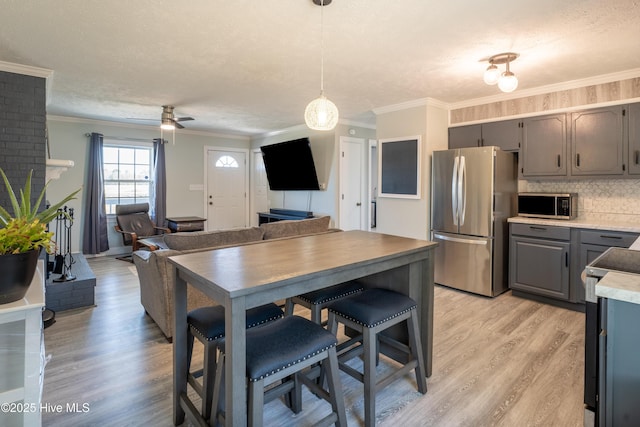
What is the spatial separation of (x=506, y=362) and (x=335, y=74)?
2.91 m

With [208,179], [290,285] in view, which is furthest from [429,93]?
[208,179]

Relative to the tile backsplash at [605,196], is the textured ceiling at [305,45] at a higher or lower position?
higher

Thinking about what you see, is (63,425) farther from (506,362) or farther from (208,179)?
(208,179)

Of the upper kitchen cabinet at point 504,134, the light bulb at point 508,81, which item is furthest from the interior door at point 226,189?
the light bulb at point 508,81

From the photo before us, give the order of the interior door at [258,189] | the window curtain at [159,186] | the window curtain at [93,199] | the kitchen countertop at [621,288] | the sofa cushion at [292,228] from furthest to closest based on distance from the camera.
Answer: the interior door at [258,189], the window curtain at [159,186], the window curtain at [93,199], the sofa cushion at [292,228], the kitchen countertop at [621,288]

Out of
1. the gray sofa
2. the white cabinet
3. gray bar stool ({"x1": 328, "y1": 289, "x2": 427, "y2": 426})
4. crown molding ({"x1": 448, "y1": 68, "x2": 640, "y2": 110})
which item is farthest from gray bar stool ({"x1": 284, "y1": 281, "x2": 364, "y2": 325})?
crown molding ({"x1": 448, "y1": 68, "x2": 640, "y2": 110})

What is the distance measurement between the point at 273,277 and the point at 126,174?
6.06 metres

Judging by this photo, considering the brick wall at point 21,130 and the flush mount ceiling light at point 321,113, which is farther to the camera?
the brick wall at point 21,130

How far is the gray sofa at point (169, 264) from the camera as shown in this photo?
2.72 m

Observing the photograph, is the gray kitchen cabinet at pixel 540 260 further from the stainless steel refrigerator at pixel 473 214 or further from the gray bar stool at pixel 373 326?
the gray bar stool at pixel 373 326

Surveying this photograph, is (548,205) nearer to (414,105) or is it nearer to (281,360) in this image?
(414,105)

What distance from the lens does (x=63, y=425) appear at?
1790mm

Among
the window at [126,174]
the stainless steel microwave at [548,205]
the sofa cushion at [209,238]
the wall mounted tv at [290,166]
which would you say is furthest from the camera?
the window at [126,174]

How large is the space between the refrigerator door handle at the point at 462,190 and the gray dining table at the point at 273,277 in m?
1.93
